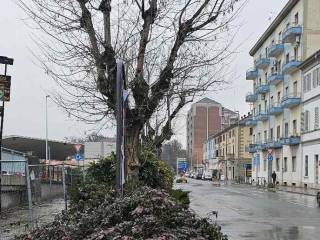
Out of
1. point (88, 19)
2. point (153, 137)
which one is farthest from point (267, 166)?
point (88, 19)

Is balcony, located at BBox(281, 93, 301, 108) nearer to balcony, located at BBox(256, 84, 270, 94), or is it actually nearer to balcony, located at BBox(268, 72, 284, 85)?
balcony, located at BBox(268, 72, 284, 85)

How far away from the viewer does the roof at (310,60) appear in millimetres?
53678

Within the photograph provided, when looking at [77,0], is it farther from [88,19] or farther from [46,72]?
[46,72]

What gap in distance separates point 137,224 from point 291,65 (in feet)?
189

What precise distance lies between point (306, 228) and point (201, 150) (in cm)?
15482

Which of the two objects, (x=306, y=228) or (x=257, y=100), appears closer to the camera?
(x=306, y=228)

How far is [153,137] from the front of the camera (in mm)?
29203

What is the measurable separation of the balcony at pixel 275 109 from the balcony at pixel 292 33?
328 inches

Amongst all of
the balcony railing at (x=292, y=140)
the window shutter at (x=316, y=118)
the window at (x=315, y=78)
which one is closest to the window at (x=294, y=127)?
the balcony railing at (x=292, y=140)

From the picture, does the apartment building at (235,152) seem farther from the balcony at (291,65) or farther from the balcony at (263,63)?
the balcony at (291,65)

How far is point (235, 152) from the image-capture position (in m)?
113

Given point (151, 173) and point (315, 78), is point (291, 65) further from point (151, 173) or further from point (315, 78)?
point (151, 173)

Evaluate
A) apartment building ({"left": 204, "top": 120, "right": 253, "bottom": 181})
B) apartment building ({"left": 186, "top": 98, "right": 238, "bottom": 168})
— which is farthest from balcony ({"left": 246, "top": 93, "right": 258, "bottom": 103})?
apartment building ({"left": 186, "top": 98, "right": 238, "bottom": 168})

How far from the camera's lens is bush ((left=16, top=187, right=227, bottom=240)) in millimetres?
6430
